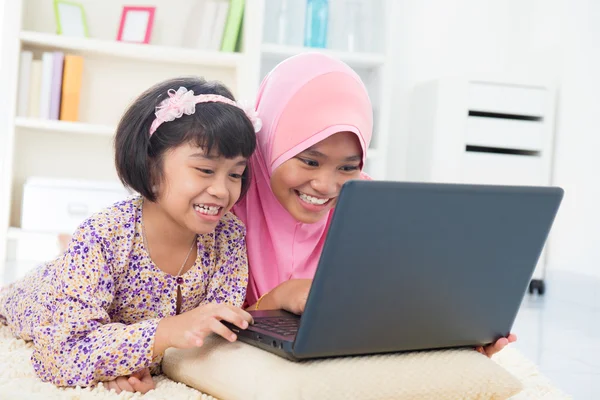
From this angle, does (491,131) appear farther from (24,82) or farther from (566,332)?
(24,82)

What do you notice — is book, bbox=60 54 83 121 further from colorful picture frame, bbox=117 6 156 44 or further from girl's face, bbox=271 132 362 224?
girl's face, bbox=271 132 362 224

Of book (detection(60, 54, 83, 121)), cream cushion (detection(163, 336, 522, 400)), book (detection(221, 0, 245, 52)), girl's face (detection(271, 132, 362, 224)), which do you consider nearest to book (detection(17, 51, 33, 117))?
book (detection(60, 54, 83, 121))

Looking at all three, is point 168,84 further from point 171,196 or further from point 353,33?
point 353,33

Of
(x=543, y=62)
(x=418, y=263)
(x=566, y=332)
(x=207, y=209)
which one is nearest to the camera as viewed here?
(x=418, y=263)

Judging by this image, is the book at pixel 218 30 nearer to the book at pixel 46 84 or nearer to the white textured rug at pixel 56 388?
the book at pixel 46 84

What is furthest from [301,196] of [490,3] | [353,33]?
[490,3]

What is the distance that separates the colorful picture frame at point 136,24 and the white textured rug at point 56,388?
6.29ft

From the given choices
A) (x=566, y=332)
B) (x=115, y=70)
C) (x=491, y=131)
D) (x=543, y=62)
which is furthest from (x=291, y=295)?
(x=543, y=62)

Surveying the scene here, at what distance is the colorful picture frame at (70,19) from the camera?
312cm

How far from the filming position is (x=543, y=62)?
3.45 metres

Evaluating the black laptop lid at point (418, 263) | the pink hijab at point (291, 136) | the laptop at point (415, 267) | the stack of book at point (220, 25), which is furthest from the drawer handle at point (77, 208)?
the black laptop lid at point (418, 263)

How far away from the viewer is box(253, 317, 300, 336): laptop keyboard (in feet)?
3.47

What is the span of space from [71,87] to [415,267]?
2454 mm

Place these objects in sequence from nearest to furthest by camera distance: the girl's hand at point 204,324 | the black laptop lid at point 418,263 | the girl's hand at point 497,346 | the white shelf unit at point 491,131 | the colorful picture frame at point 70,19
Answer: the black laptop lid at point 418,263, the girl's hand at point 204,324, the girl's hand at point 497,346, the colorful picture frame at point 70,19, the white shelf unit at point 491,131
